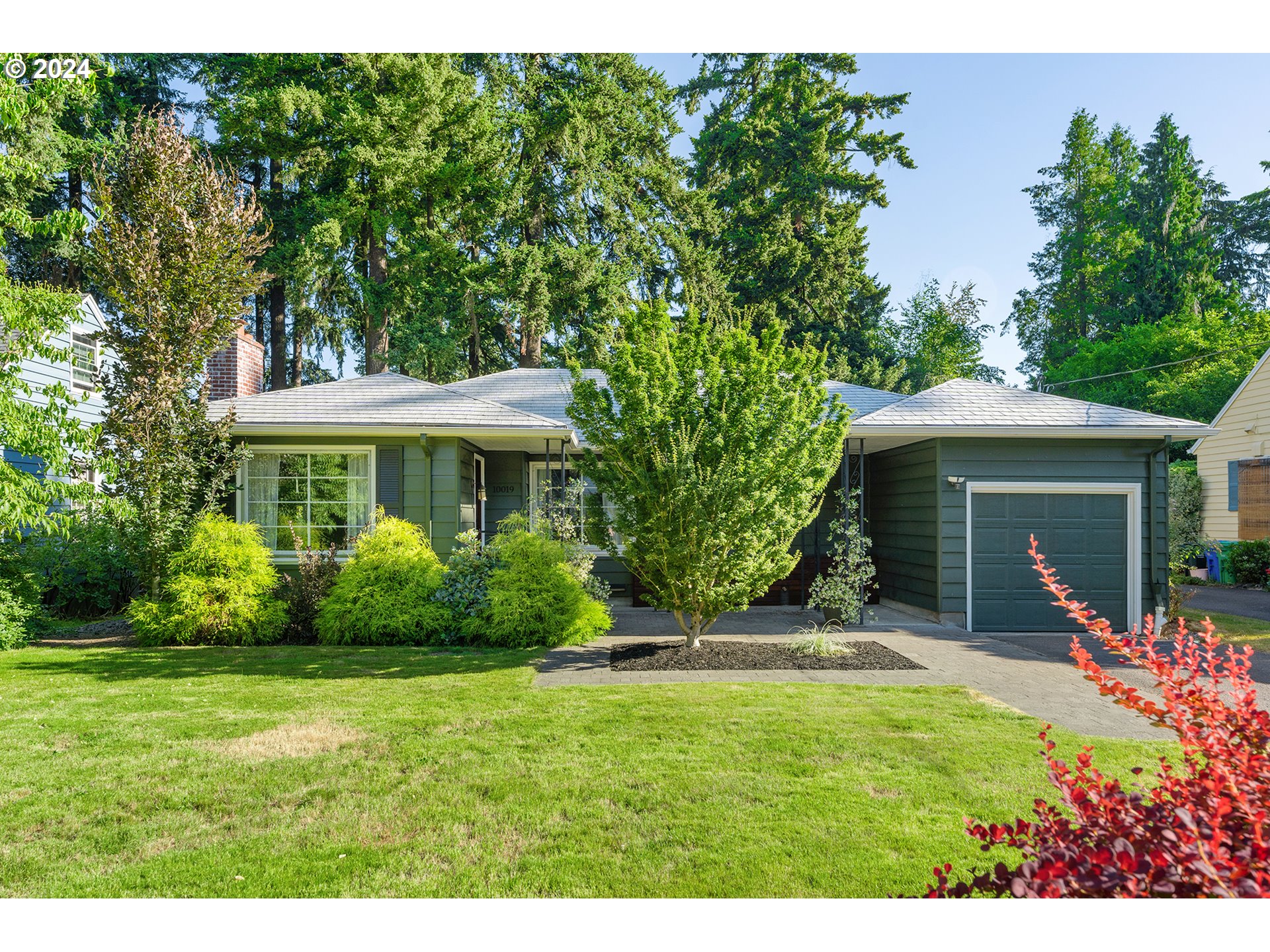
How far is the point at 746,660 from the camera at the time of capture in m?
7.84

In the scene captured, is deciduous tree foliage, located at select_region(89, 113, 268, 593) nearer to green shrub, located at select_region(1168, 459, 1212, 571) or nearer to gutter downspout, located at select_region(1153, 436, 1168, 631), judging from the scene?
gutter downspout, located at select_region(1153, 436, 1168, 631)

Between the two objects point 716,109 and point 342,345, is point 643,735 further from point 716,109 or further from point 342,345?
point 716,109

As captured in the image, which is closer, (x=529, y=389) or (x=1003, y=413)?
(x=1003, y=413)

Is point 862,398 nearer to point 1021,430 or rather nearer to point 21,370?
point 1021,430

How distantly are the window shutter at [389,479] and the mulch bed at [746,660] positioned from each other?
402 cm

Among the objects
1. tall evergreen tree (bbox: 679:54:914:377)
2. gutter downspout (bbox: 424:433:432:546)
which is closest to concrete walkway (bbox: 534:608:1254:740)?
gutter downspout (bbox: 424:433:432:546)

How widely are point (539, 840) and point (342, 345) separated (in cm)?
2501

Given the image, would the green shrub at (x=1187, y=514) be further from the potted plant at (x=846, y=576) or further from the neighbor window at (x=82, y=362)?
the neighbor window at (x=82, y=362)

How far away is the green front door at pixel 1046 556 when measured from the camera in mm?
10234

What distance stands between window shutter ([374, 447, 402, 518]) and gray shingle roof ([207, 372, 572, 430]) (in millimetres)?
535

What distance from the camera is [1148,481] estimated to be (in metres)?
10.2

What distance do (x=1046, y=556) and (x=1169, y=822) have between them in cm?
943

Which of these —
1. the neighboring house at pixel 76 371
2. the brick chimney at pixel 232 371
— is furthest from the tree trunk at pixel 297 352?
the brick chimney at pixel 232 371

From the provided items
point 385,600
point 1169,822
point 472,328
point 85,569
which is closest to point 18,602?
point 85,569
